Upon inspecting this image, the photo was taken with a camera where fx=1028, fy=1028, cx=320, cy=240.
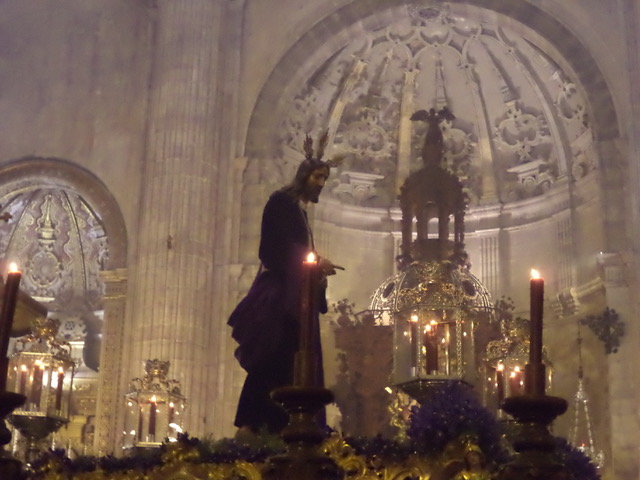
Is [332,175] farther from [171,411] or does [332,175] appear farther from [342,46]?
[171,411]

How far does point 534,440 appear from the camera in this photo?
3.44m

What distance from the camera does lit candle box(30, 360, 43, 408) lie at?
33.0ft

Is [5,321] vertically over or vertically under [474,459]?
over

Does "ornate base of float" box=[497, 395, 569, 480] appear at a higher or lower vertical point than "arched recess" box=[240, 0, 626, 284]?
lower

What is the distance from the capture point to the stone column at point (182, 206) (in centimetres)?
1370

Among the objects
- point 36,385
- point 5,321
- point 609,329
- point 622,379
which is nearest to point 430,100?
point 609,329

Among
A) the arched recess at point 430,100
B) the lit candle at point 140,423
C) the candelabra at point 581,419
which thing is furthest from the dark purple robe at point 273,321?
the candelabra at point 581,419

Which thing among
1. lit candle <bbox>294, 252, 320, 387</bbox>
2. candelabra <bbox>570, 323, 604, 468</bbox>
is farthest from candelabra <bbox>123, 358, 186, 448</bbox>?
lit candle <bbox>294, 252, 320, 387</bbox>

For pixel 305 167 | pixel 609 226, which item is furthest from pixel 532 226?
pixel 305 167

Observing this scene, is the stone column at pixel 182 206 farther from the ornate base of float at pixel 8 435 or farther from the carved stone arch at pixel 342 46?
the ornate base of float at pixel 8 435

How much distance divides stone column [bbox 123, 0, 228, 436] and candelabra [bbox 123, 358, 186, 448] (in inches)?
18.8

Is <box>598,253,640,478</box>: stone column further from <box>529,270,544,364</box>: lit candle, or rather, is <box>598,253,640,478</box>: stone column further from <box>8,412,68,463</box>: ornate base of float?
<box>529,270,544,364</box>: lit candle

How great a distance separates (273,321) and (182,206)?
26.7 ft

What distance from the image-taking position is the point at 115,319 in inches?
584
